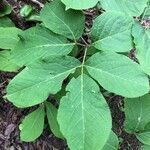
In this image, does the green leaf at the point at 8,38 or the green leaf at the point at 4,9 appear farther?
the green leaf at the point at 4,9

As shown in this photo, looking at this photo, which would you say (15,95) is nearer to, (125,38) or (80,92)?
(80,92)

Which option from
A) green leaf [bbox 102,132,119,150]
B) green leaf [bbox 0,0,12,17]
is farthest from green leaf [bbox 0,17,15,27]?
green leaf [bbox 102,132,119,150]

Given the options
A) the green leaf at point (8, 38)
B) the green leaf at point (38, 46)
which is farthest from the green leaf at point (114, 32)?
the green leaf at point (8, 38)

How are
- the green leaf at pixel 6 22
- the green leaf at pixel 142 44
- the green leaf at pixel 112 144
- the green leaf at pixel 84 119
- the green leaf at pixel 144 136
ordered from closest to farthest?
the green leaf at pixel 84 119
the green leaf at pixel 142 44
the green leaf at pixel 112 144
the green leaf at pixel 144 136
the green leaf at pixel 6 22

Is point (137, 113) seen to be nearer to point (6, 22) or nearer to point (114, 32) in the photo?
point (114, 32)

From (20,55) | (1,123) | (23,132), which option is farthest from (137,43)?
(1,123)

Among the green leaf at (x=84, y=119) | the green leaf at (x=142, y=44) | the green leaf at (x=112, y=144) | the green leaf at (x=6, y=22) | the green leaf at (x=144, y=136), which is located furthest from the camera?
the green leaf at (x=6, y=22)

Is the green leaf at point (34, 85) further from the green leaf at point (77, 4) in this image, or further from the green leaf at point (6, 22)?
the green leaf at point (6, 22)
